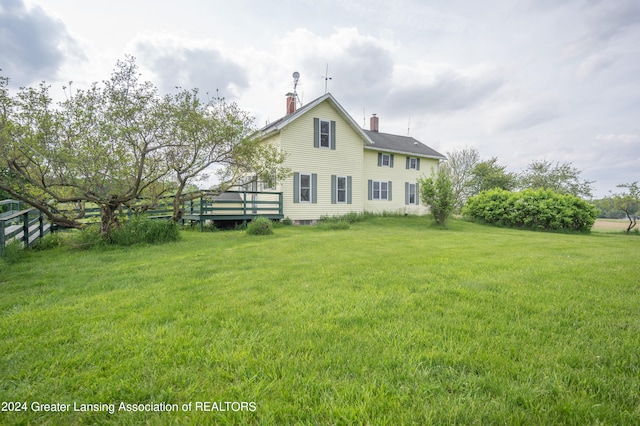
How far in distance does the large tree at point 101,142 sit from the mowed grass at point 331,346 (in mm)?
3541

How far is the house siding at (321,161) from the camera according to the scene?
1436 centimetres

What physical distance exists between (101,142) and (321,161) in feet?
33.4

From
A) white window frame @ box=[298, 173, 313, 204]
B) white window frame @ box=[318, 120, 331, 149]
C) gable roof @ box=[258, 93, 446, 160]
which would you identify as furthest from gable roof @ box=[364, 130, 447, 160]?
white window frame @ box=[298, 173, 313, 204]

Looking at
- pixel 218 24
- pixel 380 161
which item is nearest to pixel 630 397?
pixel 218 24

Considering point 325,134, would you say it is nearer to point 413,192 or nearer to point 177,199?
point 413,192

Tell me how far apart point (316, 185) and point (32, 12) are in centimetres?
1174

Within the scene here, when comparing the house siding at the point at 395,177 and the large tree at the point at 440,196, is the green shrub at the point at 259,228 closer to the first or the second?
the house siding at the point at 395,177

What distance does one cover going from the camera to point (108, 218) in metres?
7.82

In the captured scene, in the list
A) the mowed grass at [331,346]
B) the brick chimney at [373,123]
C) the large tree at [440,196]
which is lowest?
the mowed grass at [331,346]

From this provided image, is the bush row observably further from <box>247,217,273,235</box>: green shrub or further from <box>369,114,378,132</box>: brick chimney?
<box>247,217,273,235</box>: green shrub

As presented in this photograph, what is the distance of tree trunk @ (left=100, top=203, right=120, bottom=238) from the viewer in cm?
771

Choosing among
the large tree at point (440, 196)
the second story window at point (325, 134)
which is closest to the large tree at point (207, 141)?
the second story window at point (325, 134)

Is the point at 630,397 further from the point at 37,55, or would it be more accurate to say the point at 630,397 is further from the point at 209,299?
the point at 37,55

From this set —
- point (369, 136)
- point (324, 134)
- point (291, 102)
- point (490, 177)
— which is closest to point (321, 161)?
point (324, 134)
